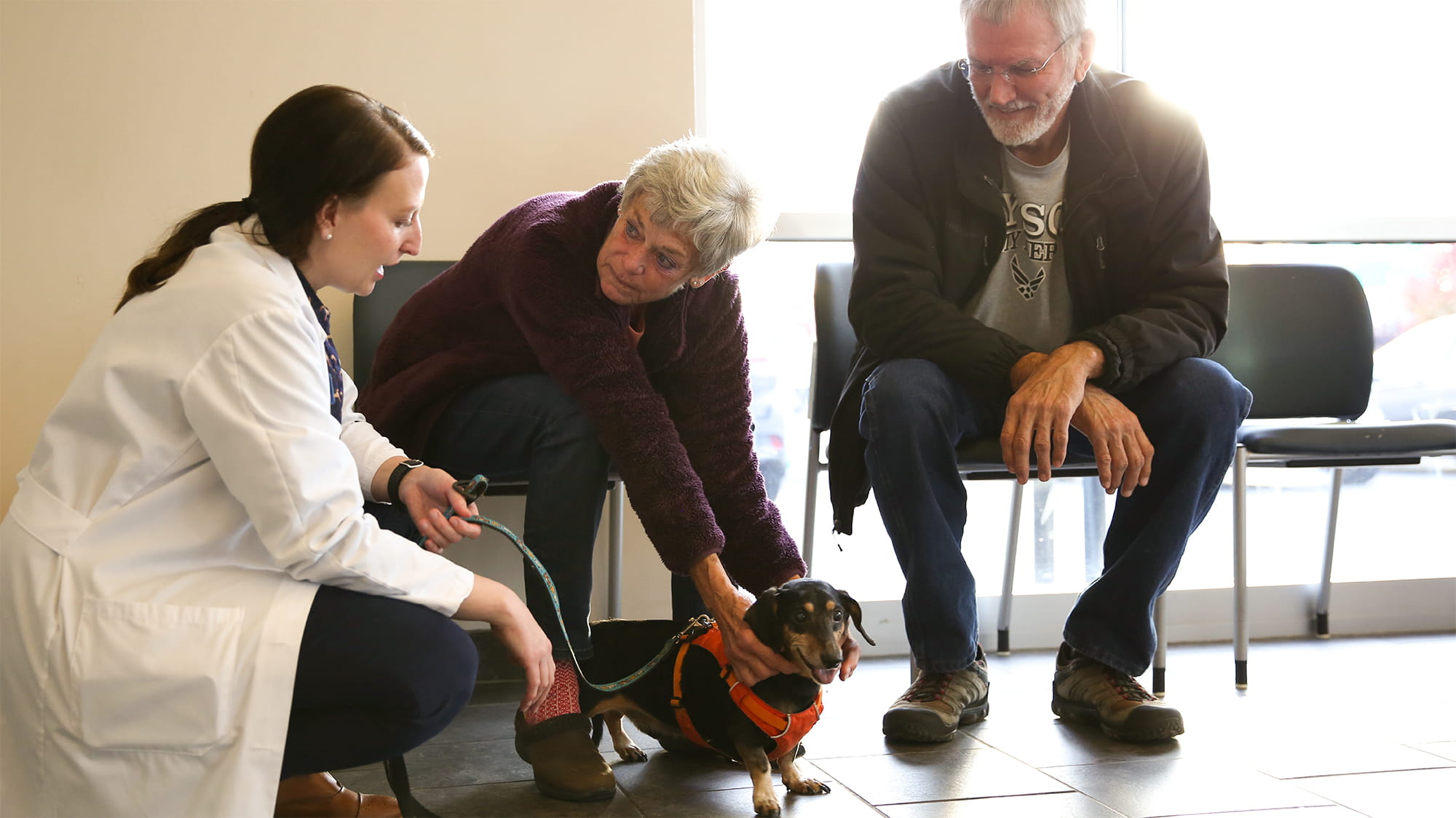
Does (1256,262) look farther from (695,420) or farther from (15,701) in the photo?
(15,701)

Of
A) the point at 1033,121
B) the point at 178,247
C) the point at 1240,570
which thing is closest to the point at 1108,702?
the point at 1240,570

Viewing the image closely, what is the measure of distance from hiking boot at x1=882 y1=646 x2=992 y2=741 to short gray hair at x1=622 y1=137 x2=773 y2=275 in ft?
2.79

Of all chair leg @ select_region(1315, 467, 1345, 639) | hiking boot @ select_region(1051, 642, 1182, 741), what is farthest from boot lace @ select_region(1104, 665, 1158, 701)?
chair leg @ select_region(1315, 467, 1345, 639)

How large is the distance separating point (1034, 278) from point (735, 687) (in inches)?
43.4

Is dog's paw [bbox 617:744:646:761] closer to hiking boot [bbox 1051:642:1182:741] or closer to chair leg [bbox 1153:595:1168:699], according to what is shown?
hiking boot [bbox 1051:642:1182:741]

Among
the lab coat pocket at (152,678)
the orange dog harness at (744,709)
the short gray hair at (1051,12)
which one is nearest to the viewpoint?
the lab coat pocket at (152,678)

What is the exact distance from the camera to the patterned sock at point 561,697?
5.75ft

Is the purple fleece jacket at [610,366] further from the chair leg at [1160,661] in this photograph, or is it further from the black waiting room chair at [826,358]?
the chair leg at [1160,661]

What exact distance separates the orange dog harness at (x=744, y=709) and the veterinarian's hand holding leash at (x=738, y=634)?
19mm

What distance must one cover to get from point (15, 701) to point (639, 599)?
183cm

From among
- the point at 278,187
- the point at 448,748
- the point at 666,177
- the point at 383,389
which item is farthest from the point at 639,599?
the point at 278,187

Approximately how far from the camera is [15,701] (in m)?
1.15

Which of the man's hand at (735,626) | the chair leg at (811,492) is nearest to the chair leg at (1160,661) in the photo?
the chair leg at (811,492)

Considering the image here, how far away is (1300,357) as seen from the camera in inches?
116
